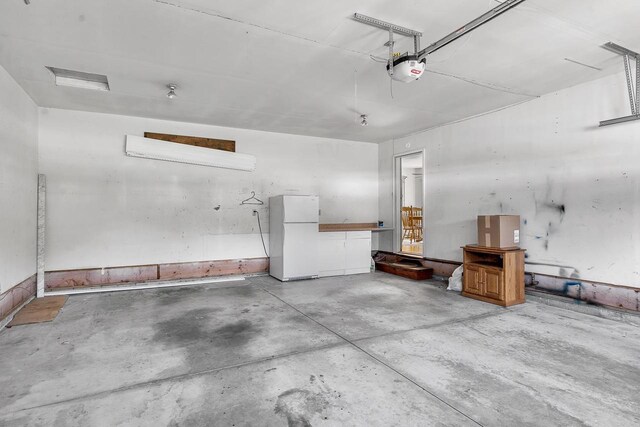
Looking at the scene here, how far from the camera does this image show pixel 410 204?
42.0 ft

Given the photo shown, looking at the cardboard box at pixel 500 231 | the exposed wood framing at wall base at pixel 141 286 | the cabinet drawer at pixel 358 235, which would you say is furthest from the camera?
the cabinet drawer at pixel 358 235

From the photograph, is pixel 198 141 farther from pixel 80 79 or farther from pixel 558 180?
pixel 558 180

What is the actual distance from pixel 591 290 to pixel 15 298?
6.81m

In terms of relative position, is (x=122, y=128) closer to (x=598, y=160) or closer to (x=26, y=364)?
(x=26, y=364)

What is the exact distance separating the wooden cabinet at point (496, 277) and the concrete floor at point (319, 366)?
0.71 ft

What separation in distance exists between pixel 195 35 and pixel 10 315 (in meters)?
3.63

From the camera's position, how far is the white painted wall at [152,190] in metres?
4.92

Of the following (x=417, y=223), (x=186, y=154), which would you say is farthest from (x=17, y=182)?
(x=417, y=223)

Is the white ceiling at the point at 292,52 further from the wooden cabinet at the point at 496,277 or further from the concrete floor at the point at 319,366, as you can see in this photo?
the concrete floor at the point at 319,366

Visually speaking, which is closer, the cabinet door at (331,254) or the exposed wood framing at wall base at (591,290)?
the exposed wood framing at wall base at (591,290)

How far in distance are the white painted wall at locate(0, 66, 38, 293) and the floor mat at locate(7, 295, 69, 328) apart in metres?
0.34

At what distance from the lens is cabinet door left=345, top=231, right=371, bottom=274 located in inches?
248

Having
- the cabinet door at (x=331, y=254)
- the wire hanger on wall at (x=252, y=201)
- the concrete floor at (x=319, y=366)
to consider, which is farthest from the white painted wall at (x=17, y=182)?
the cabinet door at (x=331, y=254)

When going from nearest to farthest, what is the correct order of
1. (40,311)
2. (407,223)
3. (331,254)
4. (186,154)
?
(40,311) < (186,154) < (331,254) < (407,223)
